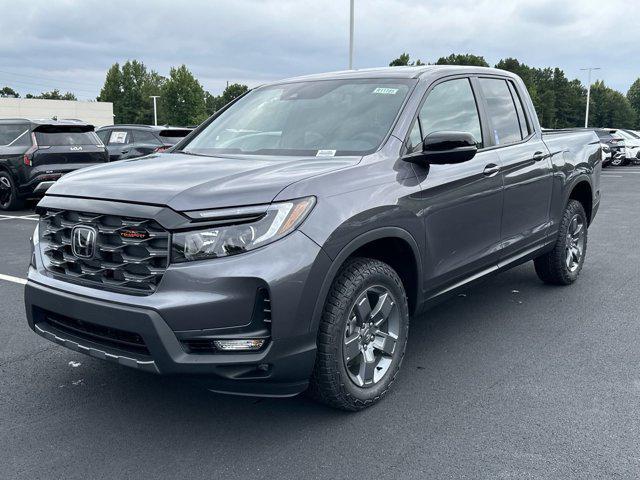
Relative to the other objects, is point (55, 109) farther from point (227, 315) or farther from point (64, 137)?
point (227, 315)

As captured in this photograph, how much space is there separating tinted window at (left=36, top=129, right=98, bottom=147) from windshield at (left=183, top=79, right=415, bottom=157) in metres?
8.61

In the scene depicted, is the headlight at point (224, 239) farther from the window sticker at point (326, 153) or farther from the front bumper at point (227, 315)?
the window sticker at point (326, 153)

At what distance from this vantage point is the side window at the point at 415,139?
3.76 m

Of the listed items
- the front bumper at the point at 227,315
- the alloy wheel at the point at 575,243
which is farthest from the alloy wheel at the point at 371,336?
the alloy wheel at the point at 575,243

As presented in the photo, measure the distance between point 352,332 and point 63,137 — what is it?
1060 centimetres

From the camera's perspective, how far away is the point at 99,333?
3.06 m

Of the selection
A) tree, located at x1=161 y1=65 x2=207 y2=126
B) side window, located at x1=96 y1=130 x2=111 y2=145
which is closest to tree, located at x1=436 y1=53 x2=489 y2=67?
tree, located at x1=161 y1=65 x2=207 y2=126

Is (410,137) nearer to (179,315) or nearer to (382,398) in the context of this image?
(382,398)

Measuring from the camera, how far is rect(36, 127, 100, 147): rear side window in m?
12.1

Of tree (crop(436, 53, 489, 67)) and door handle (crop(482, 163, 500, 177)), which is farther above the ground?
tree (crop(436, 53, 489, 67))

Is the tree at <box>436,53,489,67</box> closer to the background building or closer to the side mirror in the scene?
the background building

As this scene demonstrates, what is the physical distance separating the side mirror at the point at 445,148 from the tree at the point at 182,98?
3592 inches

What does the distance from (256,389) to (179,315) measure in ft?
1.73

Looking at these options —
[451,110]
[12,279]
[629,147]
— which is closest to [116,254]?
[451,110]
